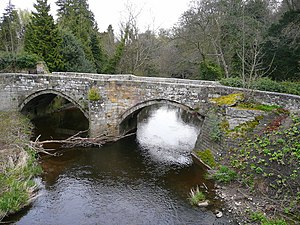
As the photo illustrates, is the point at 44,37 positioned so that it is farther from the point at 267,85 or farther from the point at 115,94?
the point at 267,85

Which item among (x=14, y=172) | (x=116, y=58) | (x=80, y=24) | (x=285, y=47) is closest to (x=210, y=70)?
(x=285, y=47)

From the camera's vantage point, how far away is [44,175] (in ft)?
46.2

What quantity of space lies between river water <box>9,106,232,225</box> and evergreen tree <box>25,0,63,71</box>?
13354 mm

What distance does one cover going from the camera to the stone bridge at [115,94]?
16.6 metres

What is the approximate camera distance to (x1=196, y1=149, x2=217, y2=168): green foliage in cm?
1515

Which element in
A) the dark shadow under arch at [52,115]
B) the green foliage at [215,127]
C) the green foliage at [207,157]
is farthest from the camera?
the dark shadow under arch at [52,115]

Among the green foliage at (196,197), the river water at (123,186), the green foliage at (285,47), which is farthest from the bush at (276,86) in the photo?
the green foliage at (196,197)

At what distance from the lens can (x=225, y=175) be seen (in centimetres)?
1348

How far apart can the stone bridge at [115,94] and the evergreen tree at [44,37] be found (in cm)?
699

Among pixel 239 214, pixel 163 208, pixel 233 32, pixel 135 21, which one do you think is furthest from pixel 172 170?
pixel 135 21

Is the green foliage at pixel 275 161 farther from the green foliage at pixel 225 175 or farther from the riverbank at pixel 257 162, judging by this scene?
the green foliage at pixel 225 175

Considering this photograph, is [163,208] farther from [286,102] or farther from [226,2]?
[226,2]

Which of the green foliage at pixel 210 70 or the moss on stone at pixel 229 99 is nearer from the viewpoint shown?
the moss on stone at pixel 229 99

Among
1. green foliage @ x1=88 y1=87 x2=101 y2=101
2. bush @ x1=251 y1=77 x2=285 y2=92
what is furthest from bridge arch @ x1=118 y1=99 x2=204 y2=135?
bush @ x1=251 y1=77 x2=285 y2=92
